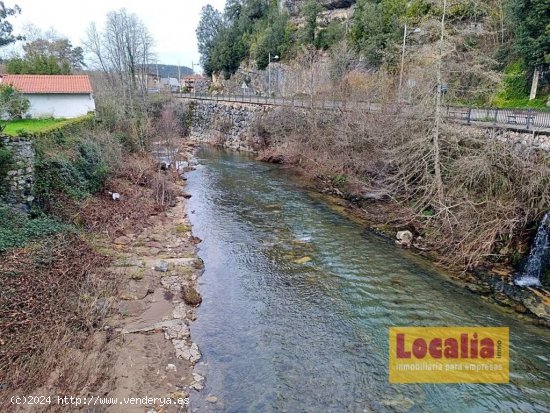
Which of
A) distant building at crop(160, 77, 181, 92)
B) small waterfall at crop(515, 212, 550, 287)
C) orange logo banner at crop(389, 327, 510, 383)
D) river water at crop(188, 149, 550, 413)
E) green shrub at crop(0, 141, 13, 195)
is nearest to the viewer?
river water at crop(188, 149, 550, 413)

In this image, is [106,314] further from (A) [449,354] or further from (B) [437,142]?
(B) [437,142]

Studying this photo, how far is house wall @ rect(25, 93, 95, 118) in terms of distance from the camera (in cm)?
2556

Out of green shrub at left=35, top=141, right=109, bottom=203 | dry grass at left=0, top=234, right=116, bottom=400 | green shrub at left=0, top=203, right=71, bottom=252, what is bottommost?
dry grass at left=0, top=234, right=116, bottom=400

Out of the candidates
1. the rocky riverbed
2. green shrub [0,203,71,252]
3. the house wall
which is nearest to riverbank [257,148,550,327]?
the rocky riverbed

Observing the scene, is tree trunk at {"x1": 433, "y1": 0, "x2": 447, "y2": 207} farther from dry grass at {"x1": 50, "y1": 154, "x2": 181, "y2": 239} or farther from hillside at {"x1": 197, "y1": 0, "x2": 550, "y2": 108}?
dry grass at {"x1": 50, "y1": 154, "x2": 181, "y2": 239}

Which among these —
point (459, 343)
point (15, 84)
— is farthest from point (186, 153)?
point (459, 343)

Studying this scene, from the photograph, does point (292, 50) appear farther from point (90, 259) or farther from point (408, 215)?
point (90, 259)

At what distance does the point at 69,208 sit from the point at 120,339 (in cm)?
792

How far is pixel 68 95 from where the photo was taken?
1037 inches

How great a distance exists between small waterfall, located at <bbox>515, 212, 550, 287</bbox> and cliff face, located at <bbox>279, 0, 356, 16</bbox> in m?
48.2

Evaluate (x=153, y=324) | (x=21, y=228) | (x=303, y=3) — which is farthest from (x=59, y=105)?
(x=303, y=3)

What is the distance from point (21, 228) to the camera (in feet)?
38.9

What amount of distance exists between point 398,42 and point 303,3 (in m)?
26.2

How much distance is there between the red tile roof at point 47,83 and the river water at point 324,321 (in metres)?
16.1
